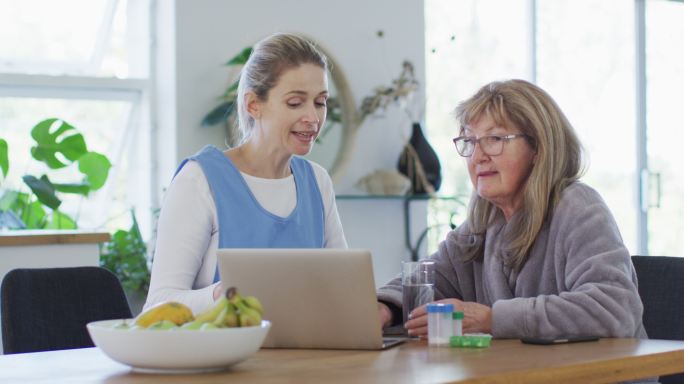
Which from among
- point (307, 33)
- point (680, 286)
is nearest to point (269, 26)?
point (307, 33)

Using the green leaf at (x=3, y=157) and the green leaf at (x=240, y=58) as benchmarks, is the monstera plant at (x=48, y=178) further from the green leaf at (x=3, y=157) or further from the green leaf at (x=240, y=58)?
the green leaf at (x=240, y=58)

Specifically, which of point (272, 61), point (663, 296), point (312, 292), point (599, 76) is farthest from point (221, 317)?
point (599, 76)

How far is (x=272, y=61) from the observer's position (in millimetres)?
2508

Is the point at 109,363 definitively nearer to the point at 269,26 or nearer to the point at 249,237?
the point at 249,237

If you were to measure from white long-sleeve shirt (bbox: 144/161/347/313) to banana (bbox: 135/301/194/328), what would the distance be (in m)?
0.46

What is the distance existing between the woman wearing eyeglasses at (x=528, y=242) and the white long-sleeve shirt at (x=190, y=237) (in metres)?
0.39

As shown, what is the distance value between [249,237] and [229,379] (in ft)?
2.92

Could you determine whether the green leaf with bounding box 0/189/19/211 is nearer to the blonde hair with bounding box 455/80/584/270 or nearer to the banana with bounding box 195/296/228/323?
the blonde hair with bounding box 455/80/584/270

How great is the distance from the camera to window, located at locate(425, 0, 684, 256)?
5703mm

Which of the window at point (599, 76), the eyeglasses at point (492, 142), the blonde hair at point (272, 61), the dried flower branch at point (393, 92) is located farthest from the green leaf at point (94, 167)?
the eyeglasses at point (492, 142)

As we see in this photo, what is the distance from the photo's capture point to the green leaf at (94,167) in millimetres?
4117

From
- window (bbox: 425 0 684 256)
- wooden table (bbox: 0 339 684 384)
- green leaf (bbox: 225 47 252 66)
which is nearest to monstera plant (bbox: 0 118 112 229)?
green leaf (bbox: 225 47 252 66)

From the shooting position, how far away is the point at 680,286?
2348 mm

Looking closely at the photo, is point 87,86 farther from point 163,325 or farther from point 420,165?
point 163,325
